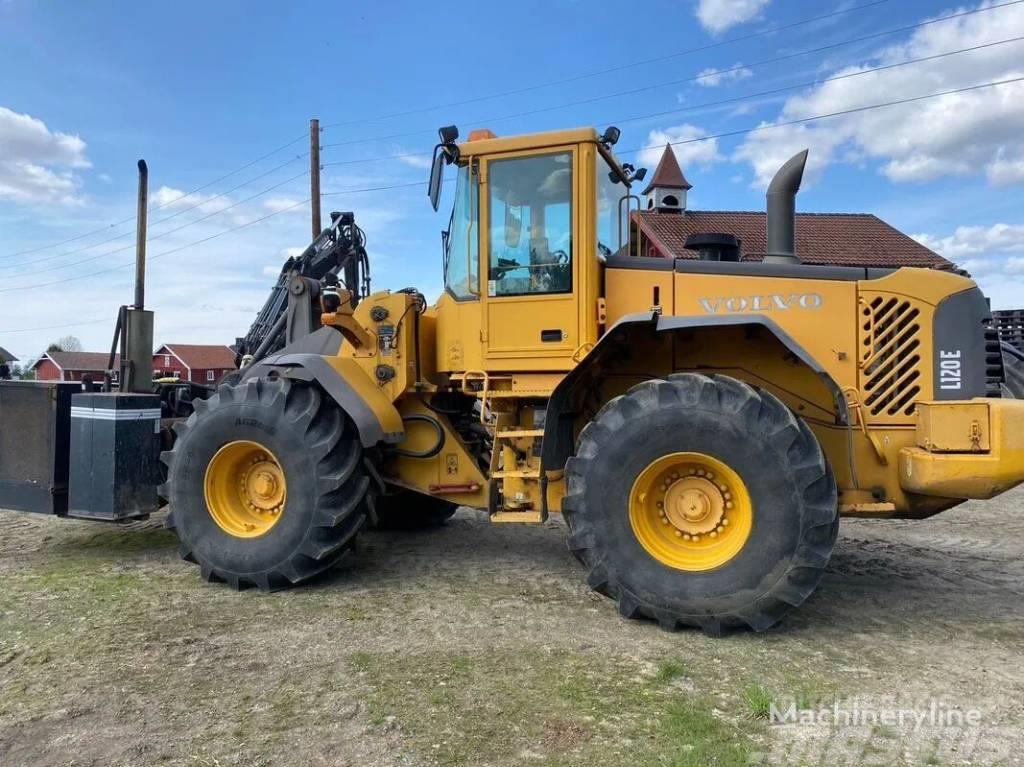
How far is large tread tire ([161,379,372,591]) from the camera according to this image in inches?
200

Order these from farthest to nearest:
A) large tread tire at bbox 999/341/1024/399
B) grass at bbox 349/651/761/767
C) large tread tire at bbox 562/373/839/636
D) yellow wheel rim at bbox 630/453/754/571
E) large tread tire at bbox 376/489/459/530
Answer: large tread tire at bbox 376/489/459/530 < large tread tire at bbox 999/341/1024/399 < yellow wheel rim at bbox 630/453/754/571 < large tread tire at bbox 562/373/839/636 < grass at bbox 349/651/761/767

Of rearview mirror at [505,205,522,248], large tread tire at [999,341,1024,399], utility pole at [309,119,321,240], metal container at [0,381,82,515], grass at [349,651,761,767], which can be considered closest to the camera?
grass at [349,651,761,767]

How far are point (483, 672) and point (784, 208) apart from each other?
11.7ft

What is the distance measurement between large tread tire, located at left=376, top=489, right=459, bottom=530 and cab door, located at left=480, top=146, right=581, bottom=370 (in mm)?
2365

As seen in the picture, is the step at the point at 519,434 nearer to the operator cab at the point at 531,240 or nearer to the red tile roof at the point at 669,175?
the operator cab at the point at 531,240

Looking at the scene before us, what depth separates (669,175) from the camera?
113 ft

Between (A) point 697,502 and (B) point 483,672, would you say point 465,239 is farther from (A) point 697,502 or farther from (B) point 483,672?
(B) point 483,672

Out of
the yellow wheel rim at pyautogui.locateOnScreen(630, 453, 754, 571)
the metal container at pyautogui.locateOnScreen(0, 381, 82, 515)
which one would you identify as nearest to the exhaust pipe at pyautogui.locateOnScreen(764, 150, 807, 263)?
the yellow wheel rim at pyautogui.locateOnScreen(630, 453, 754, 571)

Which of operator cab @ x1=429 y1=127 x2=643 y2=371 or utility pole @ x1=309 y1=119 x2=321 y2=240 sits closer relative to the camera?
operator cab @ x1=429 y1=127 x2=643 y2=371

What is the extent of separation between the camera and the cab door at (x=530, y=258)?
5031 millimetres

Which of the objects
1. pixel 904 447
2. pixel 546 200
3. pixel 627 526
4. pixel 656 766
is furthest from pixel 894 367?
pixel 656 766

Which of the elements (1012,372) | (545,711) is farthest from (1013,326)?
(545,711)

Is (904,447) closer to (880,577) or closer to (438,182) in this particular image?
(880,577)

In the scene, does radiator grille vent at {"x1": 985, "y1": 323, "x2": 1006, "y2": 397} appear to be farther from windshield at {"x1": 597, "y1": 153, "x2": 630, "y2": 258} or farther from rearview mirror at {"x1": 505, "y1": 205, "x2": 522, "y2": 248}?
rearview mirror at {"x1": 505, "y1": 205, "x2": 522, "y2": 248}
